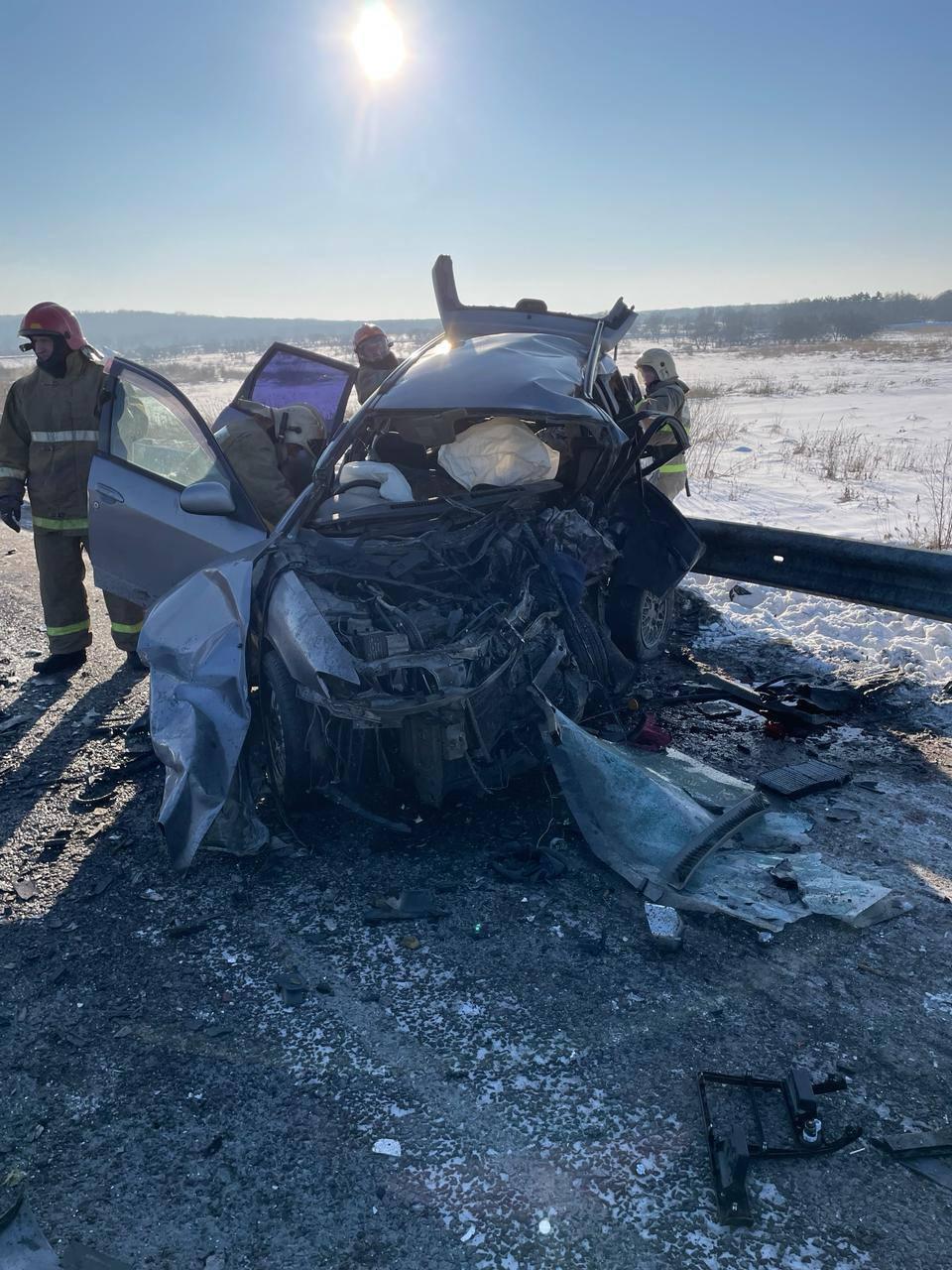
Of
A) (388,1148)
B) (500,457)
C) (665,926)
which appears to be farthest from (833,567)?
(388,1148)

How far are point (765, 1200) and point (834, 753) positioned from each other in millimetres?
2643

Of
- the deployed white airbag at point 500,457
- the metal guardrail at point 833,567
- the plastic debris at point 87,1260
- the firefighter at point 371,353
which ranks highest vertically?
the firefighter at point 371,353

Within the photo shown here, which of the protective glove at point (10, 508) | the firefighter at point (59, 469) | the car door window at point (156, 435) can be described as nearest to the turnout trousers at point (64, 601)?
the firefighter at point (59, 469)

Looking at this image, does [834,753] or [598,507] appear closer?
[834,753]

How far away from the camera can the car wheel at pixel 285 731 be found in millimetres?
3678

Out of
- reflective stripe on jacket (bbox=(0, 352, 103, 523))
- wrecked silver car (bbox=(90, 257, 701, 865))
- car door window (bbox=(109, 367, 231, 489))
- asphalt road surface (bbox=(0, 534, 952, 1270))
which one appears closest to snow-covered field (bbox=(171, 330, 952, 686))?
wrecked silver car (bbox=(90, 257, 701, 865))

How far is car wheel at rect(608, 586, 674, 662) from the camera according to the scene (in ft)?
16.8

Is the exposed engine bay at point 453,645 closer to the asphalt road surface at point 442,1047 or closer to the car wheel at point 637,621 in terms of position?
the asphalt road surface at point 442,1047

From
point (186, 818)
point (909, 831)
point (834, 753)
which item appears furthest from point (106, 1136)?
point (834, 753)

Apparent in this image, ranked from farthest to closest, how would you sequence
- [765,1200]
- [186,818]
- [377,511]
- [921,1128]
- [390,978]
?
[377,511], [186,818], [390,978], [921,1128], [765,1200]

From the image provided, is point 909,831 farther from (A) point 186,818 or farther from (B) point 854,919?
(A) point 186,818

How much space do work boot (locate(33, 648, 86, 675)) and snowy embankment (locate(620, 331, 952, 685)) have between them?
13.9ft

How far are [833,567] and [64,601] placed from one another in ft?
16.2

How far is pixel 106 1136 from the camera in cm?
237
